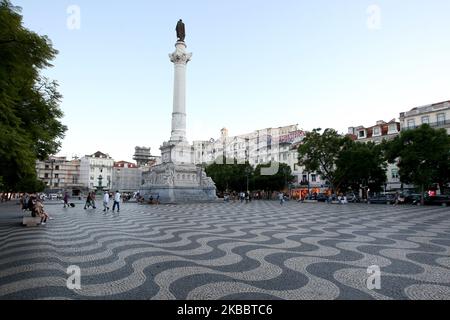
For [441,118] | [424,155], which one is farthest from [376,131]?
[424,155]

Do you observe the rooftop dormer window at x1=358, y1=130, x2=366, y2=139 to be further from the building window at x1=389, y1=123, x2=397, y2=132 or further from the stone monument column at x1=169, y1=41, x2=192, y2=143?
the stone monument column at x1=169, y1=41, x2=192, y2=143

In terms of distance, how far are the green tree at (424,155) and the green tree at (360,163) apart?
7.38 metres

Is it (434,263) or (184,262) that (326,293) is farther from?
(434,263)

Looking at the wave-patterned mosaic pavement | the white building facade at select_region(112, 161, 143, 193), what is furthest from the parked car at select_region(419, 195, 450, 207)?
the white building facade at select_region(112, 161, 143, 193)

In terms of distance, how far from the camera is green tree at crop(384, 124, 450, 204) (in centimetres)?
3853

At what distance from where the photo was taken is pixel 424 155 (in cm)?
3894

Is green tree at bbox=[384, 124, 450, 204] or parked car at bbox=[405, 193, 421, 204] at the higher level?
green tree at bbox=[384, 124, 450, 204]

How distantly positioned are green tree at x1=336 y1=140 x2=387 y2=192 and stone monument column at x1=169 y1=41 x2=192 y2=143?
1004 inches

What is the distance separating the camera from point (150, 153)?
146 meters

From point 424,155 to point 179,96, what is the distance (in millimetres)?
32218

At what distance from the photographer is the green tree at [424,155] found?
3853 cm

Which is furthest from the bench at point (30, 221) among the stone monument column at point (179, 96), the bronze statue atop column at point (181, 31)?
the bronze statue atop column at point (181, 31)

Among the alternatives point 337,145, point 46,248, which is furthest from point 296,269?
point 337,145
